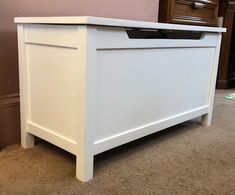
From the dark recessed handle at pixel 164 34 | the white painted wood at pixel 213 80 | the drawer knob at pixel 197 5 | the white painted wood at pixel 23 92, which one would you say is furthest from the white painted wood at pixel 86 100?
the drawer knob at pixel 197 5

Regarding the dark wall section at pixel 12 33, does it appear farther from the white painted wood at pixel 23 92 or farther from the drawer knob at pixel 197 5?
the drawer knob at pixel 197 5

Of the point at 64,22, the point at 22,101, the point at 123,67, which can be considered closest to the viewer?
the point at 64,22

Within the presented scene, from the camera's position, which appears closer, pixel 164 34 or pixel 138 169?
pixel 138 169

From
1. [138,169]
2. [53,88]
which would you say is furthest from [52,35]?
[138,169]

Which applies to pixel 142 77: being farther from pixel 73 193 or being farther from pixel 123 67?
pixel 73 193

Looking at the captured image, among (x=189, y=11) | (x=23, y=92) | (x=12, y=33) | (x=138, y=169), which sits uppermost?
(x=189, y=11)

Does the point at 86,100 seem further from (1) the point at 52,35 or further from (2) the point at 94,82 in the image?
Answer: (1) the point at 52,35

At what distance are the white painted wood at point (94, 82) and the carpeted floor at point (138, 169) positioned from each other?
6 centimetres

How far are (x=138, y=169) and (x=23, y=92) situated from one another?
0.43m

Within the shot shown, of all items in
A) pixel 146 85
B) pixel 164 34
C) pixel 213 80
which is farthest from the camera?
pixel 213 80

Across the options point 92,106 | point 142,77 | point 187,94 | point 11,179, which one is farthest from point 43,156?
point 187,94

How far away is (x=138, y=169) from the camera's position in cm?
87

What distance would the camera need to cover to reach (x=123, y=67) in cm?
84

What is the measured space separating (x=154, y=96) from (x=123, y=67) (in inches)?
7.9
